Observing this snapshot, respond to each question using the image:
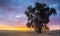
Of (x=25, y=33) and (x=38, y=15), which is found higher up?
(x=38, y=15)

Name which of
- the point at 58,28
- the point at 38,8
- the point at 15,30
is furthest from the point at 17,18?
the point at 58,28

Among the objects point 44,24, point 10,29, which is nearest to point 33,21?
point 44,24

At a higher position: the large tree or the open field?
the large tree

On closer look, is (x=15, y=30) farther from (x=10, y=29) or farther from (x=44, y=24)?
(x=44, y=24)

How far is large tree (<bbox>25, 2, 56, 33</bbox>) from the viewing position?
8.44ft

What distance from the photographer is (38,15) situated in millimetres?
2582

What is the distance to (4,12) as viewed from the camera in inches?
101

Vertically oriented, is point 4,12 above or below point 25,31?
above

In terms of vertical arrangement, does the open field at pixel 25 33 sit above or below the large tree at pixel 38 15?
below

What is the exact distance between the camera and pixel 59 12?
2.59 metres

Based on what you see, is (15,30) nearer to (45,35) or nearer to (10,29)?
(10,29)

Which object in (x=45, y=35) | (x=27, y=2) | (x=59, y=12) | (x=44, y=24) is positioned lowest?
(x=45, y=35)

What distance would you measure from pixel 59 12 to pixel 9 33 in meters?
0.89

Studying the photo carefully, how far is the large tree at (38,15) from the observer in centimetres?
257
